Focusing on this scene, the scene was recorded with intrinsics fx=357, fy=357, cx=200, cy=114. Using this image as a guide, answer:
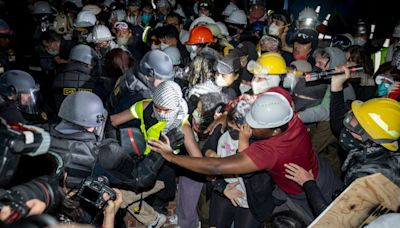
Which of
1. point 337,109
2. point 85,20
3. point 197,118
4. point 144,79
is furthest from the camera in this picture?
point 85,20

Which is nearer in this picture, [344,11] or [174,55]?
[174,55]

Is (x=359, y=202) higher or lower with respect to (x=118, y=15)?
lower

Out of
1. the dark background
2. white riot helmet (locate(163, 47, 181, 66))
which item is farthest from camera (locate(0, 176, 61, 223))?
the dark background

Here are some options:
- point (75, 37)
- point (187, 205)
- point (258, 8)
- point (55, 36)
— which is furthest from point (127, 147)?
point (258, 8)

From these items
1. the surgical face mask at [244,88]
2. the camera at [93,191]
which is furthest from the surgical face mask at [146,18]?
the camera at [93,191]

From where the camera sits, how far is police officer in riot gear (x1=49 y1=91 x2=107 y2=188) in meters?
2.60

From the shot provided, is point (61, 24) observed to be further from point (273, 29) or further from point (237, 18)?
point (273, 29)

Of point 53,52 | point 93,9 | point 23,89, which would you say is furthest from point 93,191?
point 93,9

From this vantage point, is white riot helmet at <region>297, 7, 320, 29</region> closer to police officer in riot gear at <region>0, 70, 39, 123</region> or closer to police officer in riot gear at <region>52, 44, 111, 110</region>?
police officer in riot gear at <region>52, 44, 111, 110</region>

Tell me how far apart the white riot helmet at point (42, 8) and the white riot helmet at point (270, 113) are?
8615 millimetres

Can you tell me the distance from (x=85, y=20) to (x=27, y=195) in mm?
7071

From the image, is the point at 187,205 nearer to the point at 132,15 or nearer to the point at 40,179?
the point at 40,179

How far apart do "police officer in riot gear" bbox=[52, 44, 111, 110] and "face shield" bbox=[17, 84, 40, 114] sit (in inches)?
25.2

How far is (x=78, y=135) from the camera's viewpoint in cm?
271
